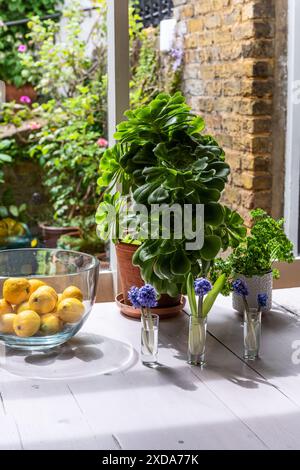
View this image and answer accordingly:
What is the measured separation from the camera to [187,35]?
3256 millimetres

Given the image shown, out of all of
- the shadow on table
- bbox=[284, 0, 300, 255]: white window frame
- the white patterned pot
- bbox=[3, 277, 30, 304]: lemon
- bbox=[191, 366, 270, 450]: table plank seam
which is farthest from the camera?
bbox=[284, 0, 300, 255]: white window frame

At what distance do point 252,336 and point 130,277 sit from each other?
0.38 meters

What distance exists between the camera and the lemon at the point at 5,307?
1.40 m

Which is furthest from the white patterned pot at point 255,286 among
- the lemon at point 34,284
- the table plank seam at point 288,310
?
the lemon at point 34,284

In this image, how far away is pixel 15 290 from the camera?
4.66 ft

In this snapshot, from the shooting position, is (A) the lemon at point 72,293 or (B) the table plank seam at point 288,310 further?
(B) the table plank seam at point 288,310

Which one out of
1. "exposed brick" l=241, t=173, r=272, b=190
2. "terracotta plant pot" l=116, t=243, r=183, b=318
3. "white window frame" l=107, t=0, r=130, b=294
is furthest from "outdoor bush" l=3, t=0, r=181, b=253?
"terracotta plant pot" l=116, t=243, r=183, b=318

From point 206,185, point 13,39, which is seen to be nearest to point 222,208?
point 206,185

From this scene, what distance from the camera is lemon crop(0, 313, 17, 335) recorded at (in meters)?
1.38

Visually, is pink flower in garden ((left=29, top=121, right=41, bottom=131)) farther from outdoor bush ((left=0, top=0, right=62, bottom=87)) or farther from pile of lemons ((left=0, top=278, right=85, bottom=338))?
pile of lemons ((left=0, top=278, right=85, bottom=338))

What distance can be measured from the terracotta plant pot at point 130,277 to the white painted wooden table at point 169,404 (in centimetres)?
13

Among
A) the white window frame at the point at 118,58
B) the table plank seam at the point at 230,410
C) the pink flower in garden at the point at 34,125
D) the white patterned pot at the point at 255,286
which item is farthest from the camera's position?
the pink flower in garden at the point at 34,125

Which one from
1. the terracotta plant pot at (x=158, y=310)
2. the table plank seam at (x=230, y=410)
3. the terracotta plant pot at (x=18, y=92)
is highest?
the terracotta plant pot at (x=18, y=92)

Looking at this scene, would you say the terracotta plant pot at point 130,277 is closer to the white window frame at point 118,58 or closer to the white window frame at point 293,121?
the white window frame at point 118,58
